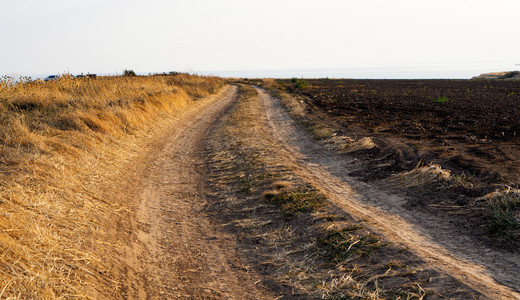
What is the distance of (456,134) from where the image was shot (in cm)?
1165

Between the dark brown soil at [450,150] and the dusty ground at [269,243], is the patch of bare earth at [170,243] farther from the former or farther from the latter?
the dark brown soil at [450,150]

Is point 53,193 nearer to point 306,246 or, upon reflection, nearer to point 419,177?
point 306,246

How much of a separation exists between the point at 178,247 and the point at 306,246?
1751 millimetres

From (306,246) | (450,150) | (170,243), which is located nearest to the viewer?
(306,246)

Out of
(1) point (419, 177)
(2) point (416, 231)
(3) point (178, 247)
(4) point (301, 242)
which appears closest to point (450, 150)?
(1) point (419, 177)

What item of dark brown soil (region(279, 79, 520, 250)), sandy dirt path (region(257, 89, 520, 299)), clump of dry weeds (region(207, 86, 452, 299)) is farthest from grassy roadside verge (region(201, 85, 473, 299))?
dark brown soil (region(279, 79, 520, 250))

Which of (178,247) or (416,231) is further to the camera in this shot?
(416,231)

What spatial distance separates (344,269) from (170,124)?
12.1 meters

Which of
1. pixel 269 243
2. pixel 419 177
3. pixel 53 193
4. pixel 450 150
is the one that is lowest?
pixel 269 243

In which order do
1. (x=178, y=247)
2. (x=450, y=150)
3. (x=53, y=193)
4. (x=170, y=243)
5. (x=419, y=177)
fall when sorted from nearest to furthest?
(x=178, y=247) < (x=170, y=243) < (x=53, y=193) < (x=419, y=177) < (x=450, y=150)

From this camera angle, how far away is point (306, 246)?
4.73m

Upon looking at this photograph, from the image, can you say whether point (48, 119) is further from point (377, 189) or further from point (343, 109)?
point (343, 109)

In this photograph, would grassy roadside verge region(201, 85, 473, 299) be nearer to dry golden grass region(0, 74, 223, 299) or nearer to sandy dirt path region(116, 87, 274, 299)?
sandy dirt path region(116, 87, 274, 299)

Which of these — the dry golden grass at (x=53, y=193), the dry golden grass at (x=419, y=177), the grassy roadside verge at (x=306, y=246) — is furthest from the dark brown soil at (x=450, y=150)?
the dry golden grass at (x=53, y=193)
